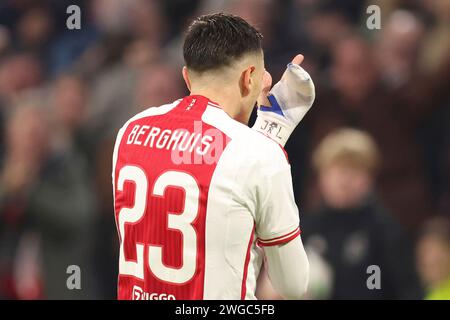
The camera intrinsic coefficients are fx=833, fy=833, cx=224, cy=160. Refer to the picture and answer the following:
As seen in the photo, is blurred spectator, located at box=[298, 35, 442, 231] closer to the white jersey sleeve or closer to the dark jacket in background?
the dark jacket in background

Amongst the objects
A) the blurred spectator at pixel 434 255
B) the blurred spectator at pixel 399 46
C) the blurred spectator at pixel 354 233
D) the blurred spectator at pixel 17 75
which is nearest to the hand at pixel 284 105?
the blurred spectator at pixel 354 233

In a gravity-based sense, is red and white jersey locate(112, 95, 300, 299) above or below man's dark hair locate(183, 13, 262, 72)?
below

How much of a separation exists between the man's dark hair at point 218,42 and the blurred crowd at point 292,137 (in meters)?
2.30

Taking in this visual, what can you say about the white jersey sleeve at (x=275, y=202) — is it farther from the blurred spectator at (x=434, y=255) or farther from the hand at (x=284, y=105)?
the blurred spectator at (x=434, y=255)

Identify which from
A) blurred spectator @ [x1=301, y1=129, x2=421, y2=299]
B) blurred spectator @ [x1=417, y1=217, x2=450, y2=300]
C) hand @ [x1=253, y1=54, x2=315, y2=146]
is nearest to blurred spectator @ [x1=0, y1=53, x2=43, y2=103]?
blurred spectator @ [x1=301, y1=129, x2=421, y2=299]

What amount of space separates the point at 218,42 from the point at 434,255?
2717mm

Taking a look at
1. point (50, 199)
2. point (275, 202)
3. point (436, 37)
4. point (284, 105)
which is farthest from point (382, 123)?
point (275, 202)

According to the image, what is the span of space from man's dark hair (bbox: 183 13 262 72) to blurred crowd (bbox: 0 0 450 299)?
2296mm

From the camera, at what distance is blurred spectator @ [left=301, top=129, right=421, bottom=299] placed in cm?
414

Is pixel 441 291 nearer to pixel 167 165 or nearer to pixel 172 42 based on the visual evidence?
pixel 172 42

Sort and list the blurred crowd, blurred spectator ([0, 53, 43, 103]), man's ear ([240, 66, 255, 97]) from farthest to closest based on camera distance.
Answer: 1. blurred spectator ([0, 53, 43, 103])
2. the blurred crowd
3. man's ear ([240, 66, 255, 97])

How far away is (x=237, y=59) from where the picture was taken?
1950mm

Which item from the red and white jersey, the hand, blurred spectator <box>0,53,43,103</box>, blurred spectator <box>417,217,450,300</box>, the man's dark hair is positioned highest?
blurred spectator <box>0,53,43,103</box>

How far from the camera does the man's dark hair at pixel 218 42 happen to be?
194 centimetres
